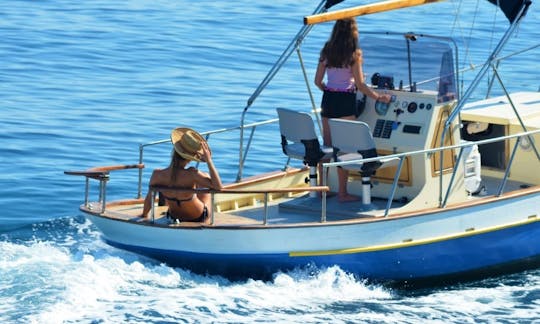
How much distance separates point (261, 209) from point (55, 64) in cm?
1273

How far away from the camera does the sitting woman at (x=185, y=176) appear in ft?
45.1

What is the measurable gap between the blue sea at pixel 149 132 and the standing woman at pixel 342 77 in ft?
3.86

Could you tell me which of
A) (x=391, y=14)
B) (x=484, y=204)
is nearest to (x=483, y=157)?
(x=484, y=204)

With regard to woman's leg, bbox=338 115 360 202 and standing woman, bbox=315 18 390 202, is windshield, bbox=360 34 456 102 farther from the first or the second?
woman's leg, bbox=338 115 360 202

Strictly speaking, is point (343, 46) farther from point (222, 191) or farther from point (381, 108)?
point (222, 191)

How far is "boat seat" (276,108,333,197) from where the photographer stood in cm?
1465

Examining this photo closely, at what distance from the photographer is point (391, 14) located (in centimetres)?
3416

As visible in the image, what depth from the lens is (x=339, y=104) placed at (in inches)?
584

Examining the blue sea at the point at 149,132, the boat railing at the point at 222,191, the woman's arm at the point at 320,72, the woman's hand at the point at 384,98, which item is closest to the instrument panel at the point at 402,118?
the woman's hand at the point at 384,98

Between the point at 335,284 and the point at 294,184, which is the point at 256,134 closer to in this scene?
the point at 294,184

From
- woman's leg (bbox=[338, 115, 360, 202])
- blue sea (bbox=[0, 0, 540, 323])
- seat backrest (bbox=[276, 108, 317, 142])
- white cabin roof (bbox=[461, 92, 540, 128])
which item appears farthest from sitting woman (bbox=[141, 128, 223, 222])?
white cabin roof (bbox=[461, 92, 540, 128])

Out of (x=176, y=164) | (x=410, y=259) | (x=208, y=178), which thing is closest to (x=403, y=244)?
(x=410, y=259)

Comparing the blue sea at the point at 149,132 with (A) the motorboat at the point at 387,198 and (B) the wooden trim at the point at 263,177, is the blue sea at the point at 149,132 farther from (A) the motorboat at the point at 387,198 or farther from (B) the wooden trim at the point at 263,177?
(B) the wooden trim at the point at 263,177

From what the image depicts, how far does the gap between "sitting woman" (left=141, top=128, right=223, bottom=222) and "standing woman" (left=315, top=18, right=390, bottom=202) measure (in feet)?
5.36
